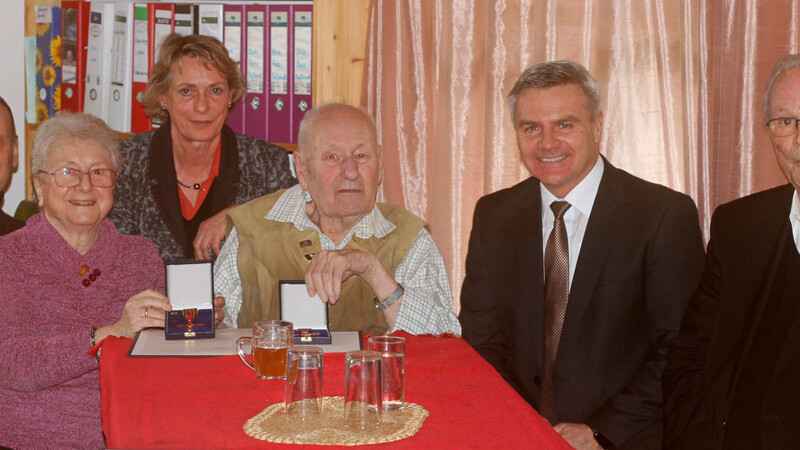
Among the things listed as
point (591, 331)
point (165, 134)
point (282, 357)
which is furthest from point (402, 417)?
point (165, 134)

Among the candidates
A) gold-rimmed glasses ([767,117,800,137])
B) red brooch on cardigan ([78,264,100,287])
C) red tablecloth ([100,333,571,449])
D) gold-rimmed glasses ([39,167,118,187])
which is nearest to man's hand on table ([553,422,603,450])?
red tablecloth ([100,333,571,449])

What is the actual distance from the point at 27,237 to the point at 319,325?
914 mm

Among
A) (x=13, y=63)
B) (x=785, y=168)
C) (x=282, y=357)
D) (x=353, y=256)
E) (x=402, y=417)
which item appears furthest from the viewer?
(x=13, y=63)

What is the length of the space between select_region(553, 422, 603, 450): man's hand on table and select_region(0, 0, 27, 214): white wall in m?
3.18

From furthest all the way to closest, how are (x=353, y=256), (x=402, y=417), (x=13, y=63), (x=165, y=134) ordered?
(x=13, y=63)
(x=165, y=134)
(x=353, y=256)
(x=402, y=417)

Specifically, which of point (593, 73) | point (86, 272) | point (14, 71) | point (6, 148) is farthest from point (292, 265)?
point (14, 71)

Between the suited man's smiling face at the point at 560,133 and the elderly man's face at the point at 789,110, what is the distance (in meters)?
0.57

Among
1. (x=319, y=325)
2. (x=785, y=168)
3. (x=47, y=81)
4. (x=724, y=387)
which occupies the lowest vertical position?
(x=724, y=387)

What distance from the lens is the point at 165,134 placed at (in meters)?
3.41

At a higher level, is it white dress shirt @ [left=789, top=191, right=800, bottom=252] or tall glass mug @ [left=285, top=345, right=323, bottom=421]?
white dress shirt @ [left=789, top=191, right=800, bottom=252]

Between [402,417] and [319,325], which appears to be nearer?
[402,417]

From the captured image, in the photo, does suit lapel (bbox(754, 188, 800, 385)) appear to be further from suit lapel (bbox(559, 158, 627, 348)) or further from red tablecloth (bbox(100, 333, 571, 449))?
→ red tablecloth (bbox(100, 333, 571, 449))

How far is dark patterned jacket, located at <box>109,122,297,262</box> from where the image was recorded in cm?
329

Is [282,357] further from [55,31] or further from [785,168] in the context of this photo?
[55,31]
